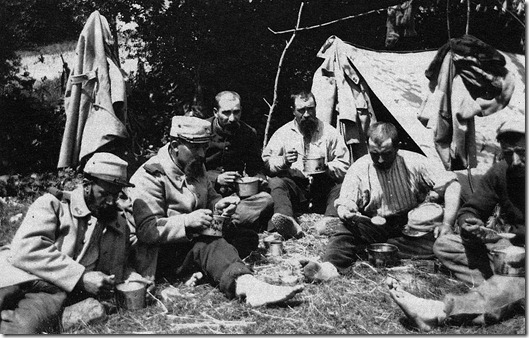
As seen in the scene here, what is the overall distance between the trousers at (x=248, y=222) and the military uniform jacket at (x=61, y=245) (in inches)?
47.7

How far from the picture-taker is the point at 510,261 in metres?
3.53

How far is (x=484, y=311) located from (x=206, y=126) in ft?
7.70

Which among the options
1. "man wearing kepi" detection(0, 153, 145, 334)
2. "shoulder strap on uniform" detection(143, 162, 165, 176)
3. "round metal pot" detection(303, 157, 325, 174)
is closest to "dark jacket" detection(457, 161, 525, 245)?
"round metal pot" detection(303, 157, 325, 174)

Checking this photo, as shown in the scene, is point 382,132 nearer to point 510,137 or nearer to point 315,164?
point 510,137

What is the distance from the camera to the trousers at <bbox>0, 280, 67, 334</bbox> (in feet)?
10.2

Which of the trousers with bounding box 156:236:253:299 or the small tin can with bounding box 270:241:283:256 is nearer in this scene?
the trousers with bounding box 156:236:253:299

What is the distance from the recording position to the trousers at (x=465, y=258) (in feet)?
13.3

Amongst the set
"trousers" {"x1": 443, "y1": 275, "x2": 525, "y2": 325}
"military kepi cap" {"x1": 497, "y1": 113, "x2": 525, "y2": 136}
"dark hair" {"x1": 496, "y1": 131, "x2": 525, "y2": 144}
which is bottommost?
"trousers" {"x1": 443, "y1": 275, "x2": 525, "y2": 325}

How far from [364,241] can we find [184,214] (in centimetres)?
159

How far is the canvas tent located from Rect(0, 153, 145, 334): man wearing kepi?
3786mm

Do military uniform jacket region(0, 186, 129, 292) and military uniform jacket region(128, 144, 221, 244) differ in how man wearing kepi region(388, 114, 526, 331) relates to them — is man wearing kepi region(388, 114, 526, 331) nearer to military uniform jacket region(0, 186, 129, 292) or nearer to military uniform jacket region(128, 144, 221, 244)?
military uniform jacket region(128, 144, 221, 244)

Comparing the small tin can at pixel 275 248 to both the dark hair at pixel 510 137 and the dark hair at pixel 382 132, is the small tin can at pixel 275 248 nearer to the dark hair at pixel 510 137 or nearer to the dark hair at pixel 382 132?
the dark hair at pixel 382 132

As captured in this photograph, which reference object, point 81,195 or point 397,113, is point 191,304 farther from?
point 397,113

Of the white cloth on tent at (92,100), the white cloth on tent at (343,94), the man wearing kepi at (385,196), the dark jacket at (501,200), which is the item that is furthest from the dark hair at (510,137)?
the white cloth on tent at (92,100)
